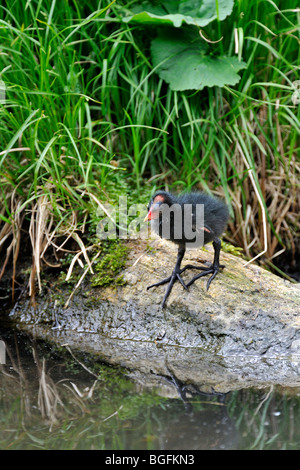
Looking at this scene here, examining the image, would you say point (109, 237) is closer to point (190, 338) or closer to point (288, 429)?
point (190, 338)

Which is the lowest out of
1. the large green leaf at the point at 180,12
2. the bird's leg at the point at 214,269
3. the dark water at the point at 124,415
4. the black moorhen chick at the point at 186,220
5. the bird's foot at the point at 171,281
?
the dark water at the point at 124,415

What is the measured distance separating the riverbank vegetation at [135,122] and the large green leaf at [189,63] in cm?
2

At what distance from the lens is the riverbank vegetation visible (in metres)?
3.91

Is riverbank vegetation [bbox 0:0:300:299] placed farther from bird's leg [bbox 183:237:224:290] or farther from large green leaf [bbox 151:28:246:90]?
bird's leg [bbox 183:237:224:290]

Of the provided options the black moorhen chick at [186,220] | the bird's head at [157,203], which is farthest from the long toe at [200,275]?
the bird's head at [157,203]

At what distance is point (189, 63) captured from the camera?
4.27 metres

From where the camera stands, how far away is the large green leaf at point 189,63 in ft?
13.6

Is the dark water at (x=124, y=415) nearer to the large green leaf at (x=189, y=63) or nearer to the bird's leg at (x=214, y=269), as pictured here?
the bird's leg at (x=214, y=269)

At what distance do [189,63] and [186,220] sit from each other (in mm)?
1616

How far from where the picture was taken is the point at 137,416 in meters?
2.40

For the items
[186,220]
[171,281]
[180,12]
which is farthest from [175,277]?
[180,12]

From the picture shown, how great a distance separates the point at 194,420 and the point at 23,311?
78.7 inches

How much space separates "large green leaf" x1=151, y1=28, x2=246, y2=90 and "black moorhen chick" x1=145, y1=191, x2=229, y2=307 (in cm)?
115

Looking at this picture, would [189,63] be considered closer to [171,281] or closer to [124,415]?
[171,281]
